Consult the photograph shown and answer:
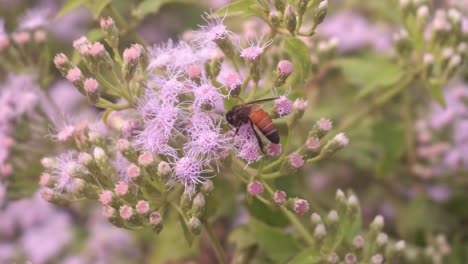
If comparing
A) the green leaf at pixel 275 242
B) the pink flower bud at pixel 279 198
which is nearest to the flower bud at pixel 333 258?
the green leaf at pixel 275 242

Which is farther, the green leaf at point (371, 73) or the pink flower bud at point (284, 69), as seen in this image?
the green leaf at point (371, 73)

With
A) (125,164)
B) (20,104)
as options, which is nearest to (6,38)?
(20,104)

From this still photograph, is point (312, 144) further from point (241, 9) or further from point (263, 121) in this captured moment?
point (241, 9)

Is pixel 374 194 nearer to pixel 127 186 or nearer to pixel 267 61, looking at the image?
pixel 267 61

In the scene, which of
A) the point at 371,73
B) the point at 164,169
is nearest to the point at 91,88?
the point at 164,169

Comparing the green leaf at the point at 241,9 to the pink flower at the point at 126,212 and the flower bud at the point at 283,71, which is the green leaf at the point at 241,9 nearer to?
the flower bud at the point at 283,71

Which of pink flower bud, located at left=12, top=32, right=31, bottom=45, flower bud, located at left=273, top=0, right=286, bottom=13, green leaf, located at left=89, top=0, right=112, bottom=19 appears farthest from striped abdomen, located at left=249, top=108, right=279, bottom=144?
pink flower bud, located at left=12, top=32, right=31, bottom=45
